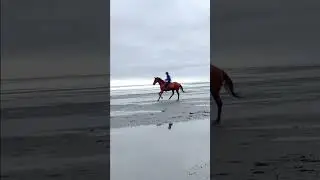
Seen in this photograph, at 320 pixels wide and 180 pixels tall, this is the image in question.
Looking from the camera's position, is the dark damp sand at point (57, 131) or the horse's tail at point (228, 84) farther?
the horse's tail at point (228, 84)

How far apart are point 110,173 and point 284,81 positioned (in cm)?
100

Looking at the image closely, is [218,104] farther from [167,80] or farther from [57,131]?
[57,131]

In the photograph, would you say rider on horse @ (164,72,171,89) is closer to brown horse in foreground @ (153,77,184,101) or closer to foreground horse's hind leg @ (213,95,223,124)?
brown horse in foreground @ (153,77,184,101)

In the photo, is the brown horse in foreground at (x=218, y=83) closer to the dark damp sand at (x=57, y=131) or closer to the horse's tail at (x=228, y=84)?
the horse's tail at (x=228, y=84)

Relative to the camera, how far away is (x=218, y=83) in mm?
2152

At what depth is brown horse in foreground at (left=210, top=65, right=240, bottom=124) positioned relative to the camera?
84.0 inches

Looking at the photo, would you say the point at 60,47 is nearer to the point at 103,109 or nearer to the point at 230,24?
the point at 103,109

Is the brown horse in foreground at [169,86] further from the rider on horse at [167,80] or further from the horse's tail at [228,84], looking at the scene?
the horse's tail at [228,84]

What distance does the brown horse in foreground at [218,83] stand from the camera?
2.13m

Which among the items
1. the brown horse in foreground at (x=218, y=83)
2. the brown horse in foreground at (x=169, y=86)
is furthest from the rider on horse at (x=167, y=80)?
the brown horse in foreground at (x=218, y=83)

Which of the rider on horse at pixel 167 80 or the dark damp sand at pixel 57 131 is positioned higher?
the rider on horse at pixel 167 80

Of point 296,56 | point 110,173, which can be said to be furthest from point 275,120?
point 110,173

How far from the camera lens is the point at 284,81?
86.4 inches

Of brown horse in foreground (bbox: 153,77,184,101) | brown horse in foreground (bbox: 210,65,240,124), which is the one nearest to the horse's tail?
brown horse in foreground (bbox: 210,65,240,124)
